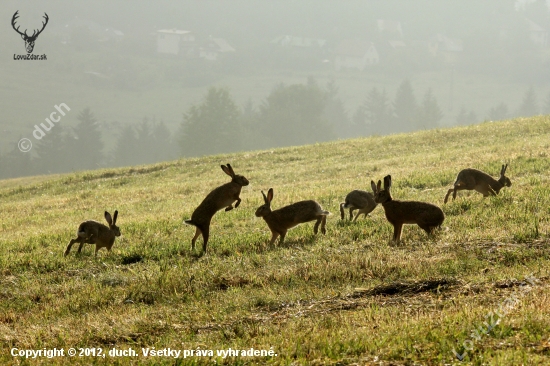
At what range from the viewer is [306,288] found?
8.62m

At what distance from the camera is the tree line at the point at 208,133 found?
4188 inches

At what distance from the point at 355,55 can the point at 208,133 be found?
233ft

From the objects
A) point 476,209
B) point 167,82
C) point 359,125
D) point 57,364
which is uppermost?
point 167,82

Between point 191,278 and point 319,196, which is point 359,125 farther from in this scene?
point 191,278

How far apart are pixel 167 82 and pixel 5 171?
4883 centimetres

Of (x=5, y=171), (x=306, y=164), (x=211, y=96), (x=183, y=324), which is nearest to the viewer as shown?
(x=183, y=324)

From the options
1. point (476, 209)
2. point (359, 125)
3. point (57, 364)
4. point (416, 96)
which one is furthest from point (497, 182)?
point (416, 96)

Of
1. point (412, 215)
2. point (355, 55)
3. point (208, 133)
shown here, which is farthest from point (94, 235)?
point (355, 55)

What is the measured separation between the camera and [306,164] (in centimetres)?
2991

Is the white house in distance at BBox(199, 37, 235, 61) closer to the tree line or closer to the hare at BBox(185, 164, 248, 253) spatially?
the tree line

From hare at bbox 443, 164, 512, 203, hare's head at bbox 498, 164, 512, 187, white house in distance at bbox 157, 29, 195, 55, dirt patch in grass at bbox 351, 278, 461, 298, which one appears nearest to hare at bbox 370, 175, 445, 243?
dirt patch in grass at bbox 351, 278, 461, 298

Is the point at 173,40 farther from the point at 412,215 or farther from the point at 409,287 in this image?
the point at 409,287

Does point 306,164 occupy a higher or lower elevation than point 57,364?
higher

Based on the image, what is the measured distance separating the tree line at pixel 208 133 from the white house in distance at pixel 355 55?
39056 mm
